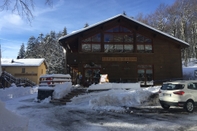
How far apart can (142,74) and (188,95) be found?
36.6 feet

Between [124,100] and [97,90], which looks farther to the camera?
[97,90]

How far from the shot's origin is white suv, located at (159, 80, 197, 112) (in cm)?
1019

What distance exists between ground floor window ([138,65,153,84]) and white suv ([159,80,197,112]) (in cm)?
1045

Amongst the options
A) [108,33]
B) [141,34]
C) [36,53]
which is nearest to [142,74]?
[141,34]

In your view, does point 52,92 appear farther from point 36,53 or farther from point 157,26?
point 36,53

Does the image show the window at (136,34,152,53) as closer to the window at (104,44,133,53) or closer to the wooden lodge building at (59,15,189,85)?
the wooden lodge building at (59,15,189,85)

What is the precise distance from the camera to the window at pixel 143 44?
21.8 metres

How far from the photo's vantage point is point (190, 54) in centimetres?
4781

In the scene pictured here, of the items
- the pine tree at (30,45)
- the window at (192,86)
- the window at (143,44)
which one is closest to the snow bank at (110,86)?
the window at (192,86)

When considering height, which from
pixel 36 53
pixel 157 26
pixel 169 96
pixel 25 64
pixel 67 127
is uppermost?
pixel 157 26

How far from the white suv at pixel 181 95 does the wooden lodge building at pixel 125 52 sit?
33.9ft

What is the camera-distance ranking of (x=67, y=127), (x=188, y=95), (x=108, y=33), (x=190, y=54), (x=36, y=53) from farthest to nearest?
(x=36, y=53), (x=190, y=54), (x=108, y=33), (x=188, y=95), (x=67, y=127)

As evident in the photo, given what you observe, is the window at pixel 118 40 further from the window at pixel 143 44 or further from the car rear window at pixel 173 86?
the car rear window at pixel 173 86

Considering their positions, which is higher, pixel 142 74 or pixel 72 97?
pixel 142 74
